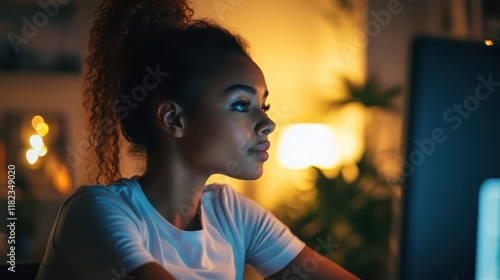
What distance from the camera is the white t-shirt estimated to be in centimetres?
76

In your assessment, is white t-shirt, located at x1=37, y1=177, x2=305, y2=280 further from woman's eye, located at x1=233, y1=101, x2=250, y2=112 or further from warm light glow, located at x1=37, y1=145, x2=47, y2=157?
warm light glow, located at x1=37, y1=145, x2=47, y2=157

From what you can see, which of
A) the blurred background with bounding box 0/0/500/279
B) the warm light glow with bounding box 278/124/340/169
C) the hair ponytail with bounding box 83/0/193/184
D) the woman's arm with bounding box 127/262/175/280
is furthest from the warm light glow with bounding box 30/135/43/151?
the woman's arm with bounding box 127/262/175/280

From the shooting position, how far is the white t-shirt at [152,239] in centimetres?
76

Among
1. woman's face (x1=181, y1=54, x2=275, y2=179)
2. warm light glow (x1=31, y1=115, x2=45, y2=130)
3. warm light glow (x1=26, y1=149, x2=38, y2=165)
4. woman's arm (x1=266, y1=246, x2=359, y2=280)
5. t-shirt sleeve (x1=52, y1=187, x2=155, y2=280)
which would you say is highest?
warm light glow (x1=31, y1=115, x2=45, y2=130)

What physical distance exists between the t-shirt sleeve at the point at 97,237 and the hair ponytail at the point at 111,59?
0.21 meters

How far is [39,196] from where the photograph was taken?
319cm

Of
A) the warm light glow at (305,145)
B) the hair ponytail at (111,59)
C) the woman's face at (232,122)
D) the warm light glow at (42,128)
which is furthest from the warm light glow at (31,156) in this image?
the woman's face at (232,122)

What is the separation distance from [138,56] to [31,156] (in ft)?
8.54

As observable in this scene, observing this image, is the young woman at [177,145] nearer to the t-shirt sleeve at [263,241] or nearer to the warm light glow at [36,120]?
the t-shirt sleeve at [263,241]

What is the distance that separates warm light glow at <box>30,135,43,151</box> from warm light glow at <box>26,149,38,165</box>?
0.03m

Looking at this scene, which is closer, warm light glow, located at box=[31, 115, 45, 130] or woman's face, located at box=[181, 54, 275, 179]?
woman's face, located at box=[181, 54, 275, 179]

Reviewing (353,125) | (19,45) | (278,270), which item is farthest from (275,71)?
(278,270)

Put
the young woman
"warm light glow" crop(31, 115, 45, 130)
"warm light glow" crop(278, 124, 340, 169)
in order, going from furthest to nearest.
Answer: "warm light glow" crop(31, 115, 45, 130), "warm light glow" crop(278, 124, 340, 169), the young woman

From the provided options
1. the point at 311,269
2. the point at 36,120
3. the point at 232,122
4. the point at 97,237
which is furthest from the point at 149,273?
Result: the point at 36,120
